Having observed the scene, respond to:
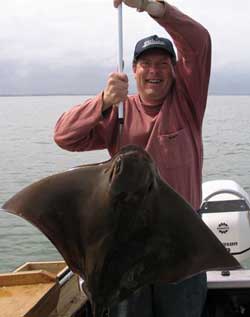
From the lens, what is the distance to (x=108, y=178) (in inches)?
93.1

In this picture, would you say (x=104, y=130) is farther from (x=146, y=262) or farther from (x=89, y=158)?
(x=89, y=158)

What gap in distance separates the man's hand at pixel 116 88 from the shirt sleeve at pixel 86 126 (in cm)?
10

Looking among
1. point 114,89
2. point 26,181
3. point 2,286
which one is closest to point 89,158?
point 26,181

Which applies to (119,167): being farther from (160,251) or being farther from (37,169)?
(37,169)

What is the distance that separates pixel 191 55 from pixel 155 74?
225 millimetres

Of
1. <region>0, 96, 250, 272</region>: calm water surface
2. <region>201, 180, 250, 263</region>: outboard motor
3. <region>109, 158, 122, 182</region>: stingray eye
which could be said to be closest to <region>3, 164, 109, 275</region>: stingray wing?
<region>109, 158, 122, 182</region>: stingray eye

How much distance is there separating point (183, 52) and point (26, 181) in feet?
51.1

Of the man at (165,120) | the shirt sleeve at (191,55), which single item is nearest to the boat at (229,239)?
the man at (165,120)

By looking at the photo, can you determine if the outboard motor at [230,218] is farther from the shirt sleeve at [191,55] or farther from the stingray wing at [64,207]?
the stingray wing at [64,207]

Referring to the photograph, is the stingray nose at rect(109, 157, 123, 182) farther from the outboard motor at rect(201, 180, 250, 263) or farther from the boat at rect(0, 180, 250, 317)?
the outboard motor at rect(201, 180, 250, 263)

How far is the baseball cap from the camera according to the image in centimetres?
304

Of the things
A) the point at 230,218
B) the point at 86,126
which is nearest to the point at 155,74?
the point at 86,126

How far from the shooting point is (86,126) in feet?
9.39

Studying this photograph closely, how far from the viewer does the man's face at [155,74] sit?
3.05m
